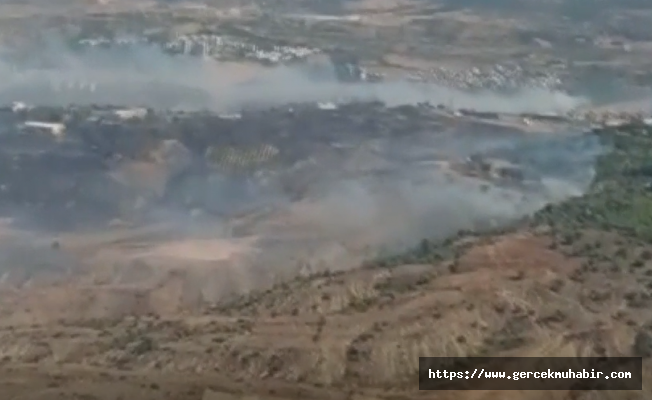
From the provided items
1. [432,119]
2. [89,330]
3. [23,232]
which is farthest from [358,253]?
[23,232]

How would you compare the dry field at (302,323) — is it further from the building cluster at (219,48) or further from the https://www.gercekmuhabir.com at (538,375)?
the building cluster at (219,48)

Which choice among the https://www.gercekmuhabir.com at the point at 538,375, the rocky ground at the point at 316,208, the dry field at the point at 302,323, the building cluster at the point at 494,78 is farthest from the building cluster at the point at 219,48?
the https://www.gercekmuhabir.com at the point at 538,375

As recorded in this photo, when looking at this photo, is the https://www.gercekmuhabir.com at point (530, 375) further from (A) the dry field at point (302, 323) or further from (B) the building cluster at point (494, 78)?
(B) the building cluster at point (494, 78)

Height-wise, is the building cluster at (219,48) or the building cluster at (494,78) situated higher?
the building cluster at (219,48)

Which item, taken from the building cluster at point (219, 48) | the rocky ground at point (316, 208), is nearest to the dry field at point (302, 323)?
the rocky ground at point (316, 208)

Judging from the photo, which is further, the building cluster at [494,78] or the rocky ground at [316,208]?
the building cluster at [494,78]

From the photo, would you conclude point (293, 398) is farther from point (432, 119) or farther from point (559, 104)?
point (559, 104)

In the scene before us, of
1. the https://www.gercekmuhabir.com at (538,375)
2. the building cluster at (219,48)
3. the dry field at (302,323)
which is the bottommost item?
the https://www.gercekmuhabir.com at (538,375)

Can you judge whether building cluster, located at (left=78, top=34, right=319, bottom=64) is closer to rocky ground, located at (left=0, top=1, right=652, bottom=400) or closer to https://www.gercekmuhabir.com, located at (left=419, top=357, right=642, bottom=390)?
rocky ground, located at (left=0, top=1, right=652, bottom=400)

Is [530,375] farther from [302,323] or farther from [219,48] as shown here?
[219,48]
